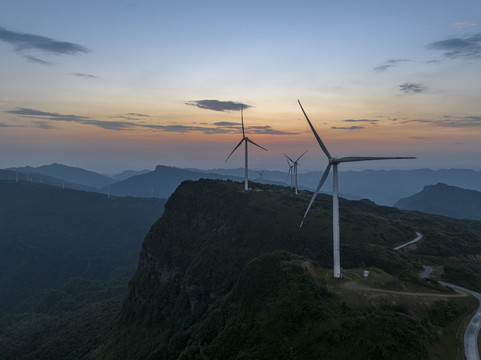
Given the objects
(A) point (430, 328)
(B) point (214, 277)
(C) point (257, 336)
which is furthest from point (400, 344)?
(B) point (214, 277)

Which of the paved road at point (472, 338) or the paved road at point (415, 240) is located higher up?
the paved road at point (472, 338)

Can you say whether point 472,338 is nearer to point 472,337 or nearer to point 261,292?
point 472,337

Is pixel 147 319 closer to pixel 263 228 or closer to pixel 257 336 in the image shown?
pixel 263 228

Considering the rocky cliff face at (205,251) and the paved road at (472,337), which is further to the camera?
the rocky cliff face at (205,251)

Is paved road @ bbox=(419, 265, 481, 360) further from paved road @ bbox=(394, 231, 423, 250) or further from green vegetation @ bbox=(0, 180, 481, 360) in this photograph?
paved road @ bbox=(394, 231, 423, 250)

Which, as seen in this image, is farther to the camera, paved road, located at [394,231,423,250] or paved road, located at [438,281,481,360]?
paved road, located at [394,231,423,250]

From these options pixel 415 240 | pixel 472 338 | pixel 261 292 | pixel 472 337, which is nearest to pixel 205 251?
pixel 261 292

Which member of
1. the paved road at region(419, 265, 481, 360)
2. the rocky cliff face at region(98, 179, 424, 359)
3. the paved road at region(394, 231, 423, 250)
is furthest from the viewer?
the paved road at region(394, 231, 423, 250)

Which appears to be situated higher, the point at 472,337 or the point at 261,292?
the point at 261,292

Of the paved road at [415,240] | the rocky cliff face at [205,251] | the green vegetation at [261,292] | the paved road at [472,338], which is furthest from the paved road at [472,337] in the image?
the paved road at [415,240]

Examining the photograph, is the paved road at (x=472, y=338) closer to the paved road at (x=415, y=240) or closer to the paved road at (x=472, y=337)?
the paved road at (x=472, y=337)

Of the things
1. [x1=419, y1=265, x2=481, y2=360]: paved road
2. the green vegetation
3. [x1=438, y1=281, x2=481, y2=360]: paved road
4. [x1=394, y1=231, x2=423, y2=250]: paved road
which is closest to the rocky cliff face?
the green vegetation
